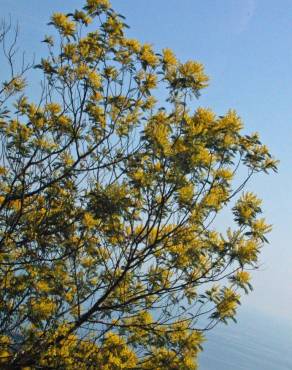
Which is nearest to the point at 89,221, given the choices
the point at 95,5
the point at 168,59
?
the point at 168,59

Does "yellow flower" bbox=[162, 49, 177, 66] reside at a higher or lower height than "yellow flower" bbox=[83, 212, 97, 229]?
higher

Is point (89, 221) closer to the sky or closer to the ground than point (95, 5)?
closer to the ground

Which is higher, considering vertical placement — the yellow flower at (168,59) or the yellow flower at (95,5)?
the yellow flower at (95,5)

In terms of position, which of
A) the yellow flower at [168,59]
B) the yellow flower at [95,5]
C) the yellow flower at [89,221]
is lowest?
the yellow flower at [89,221]

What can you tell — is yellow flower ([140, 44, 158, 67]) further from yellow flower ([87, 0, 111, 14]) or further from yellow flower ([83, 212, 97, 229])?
yellow flower ([83, 212, 97, 229])

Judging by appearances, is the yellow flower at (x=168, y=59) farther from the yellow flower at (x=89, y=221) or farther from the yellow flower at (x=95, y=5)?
the yellow flower at (x=89, y=221)

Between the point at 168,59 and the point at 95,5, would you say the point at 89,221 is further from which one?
the point at 95,5

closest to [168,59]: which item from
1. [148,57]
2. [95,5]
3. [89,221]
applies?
[148,57]

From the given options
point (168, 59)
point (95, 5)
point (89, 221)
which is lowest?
point (89, 221)

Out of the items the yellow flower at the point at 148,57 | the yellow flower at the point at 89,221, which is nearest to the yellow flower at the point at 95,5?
the yellow flower at the point at 148,57

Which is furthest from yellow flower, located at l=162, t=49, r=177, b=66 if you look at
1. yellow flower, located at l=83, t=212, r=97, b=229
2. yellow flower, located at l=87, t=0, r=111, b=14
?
yellow flower, located at l=83, t=212, r=97, b=229

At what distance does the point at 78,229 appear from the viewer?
6.19m

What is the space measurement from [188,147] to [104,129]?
1.94 m

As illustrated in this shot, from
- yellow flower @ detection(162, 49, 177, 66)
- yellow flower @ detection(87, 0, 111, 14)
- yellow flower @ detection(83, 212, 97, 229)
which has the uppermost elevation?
yellow flower @ detection(87, 0, 111, 14)
